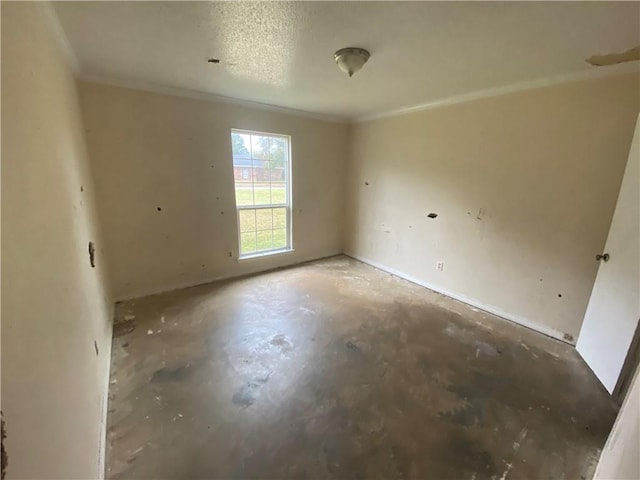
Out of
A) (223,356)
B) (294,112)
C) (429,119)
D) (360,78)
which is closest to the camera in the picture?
(223,356)

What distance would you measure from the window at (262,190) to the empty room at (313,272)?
31 mm

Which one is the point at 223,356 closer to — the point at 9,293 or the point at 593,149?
the point at 9,293

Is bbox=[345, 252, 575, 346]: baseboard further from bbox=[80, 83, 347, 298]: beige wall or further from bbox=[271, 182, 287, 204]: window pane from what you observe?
bbox=[80, 83, 347, 298]: beige wall

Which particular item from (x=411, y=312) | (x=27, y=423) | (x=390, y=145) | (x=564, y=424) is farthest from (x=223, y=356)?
(x=390, y=145)

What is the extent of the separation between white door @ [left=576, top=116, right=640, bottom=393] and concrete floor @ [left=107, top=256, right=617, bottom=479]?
0.19 metres

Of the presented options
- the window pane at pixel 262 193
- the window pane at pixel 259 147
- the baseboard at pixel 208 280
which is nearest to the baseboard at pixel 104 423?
the baseboard at pixel 208 280

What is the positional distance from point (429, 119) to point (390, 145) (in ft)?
2.07

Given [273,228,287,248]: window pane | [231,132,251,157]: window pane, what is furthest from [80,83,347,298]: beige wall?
[273,228,287,248]: window pane

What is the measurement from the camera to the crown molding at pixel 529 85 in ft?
6.64

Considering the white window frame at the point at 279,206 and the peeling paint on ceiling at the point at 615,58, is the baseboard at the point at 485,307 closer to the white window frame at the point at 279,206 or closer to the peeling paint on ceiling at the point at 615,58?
the white window frame at the point at 279,206

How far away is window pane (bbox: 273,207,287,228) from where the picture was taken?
4.09 metres

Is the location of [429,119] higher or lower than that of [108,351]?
higher

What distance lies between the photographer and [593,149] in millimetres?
2197

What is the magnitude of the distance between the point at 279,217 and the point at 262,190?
0.49 meters
